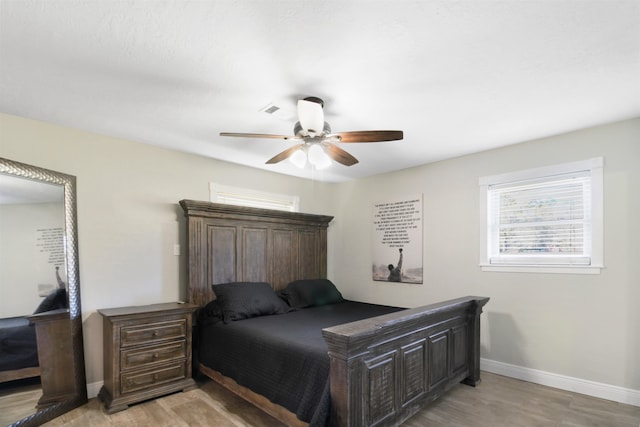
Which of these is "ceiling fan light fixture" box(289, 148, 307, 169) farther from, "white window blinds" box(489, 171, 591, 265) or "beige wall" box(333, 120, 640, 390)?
"white window blinds" box(489, 171, 591, 265)

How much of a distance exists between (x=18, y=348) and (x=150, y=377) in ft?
Result: 3.16

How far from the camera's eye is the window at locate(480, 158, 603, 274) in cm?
293

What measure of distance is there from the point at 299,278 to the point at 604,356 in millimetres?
3196

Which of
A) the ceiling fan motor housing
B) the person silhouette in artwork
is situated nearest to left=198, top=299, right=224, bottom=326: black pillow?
the ceiling fan motor housing

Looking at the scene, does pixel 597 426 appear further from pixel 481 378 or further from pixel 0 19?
pixel 0 19

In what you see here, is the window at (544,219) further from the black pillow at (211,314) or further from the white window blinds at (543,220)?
the black pillow at (211,314)

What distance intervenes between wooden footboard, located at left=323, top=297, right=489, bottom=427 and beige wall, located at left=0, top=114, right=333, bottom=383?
2253mm

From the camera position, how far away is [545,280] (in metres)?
3.12

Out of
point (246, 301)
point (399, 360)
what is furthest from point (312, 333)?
point (246, 301)

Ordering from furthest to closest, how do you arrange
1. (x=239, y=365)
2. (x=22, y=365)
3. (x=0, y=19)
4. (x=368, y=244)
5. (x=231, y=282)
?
1. (x=368, y=244)
2. (x=231, y=282)
3. (x=239, y=365)
4. (x=22, y=365)
5. (x=0, y=19)

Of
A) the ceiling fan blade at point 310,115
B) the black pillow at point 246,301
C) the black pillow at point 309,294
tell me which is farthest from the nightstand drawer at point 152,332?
the ceiling fan blade at point 310,115

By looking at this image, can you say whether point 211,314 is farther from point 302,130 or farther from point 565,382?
point 565,382

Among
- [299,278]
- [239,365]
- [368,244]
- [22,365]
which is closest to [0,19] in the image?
[22,365]

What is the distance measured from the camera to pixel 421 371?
2.41 meters
